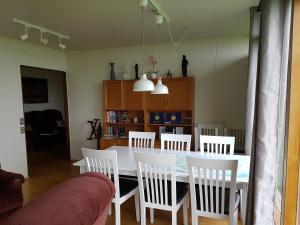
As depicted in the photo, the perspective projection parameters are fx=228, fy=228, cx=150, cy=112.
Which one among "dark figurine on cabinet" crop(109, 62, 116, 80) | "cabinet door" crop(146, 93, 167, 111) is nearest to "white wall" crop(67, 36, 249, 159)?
"dark figurine on cabinet" crop(109, 62, 116, 80)

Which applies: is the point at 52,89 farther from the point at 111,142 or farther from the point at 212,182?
the point at 212,182

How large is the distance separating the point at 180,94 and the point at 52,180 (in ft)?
9.15

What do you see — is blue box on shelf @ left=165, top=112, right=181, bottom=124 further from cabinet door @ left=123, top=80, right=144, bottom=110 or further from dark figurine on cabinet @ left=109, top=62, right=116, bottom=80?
dark figurine on cabinet @ left=109, top=62, right=116, bottom=80

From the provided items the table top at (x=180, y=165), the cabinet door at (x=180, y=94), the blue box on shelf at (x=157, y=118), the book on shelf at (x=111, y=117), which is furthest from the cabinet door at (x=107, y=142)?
the table top at (x=180, y=165)

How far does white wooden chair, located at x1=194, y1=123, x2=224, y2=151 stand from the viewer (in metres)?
4.07

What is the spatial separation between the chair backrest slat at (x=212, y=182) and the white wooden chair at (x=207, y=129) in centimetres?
186

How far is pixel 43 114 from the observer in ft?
22.1

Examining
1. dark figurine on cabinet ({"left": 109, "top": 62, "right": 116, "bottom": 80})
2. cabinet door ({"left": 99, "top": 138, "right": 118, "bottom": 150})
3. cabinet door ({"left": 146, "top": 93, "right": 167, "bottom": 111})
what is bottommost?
cabinet door ({"left": 99, "top": 138, "right": 118, "bottom": 150})

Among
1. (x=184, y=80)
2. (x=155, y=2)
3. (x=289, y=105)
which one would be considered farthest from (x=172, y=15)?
(x=289, y=105)

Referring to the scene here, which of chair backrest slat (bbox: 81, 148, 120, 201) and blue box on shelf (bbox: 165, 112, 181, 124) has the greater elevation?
A: blue box on shelf (bbox: 165, 112, 181, 124)

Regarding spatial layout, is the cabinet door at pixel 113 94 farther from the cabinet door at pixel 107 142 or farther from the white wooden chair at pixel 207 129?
the white wooden chair at pixel 207 129

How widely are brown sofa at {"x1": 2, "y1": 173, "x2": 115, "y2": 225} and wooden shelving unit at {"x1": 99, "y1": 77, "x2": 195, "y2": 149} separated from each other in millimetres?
3012

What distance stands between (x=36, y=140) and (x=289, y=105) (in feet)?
21.2

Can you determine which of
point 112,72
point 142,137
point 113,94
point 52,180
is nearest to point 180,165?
point 142,137
